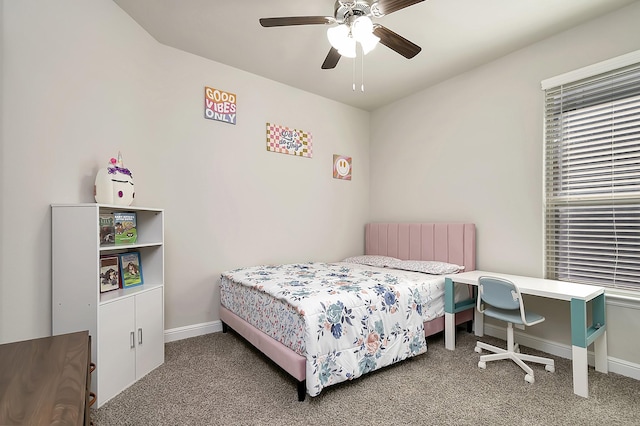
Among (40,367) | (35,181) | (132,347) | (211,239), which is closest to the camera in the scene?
(40,367)

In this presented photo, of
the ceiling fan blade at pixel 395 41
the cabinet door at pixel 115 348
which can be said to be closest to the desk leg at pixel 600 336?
the ceiling fan blade at pixel 395 41

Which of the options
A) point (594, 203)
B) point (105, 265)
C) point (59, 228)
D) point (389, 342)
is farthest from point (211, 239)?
point (594, 203)

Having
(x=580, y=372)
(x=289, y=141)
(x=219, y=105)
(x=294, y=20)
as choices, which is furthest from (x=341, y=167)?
(x=580, y=372)

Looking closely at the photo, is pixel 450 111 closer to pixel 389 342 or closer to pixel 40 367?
pixel 389 342

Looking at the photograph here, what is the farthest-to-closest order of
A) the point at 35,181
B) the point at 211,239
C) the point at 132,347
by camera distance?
the point at 211,239 → the point at 132,347 → the point at 35,181

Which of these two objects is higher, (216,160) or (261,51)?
(261,51)

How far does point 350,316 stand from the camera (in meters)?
2.09

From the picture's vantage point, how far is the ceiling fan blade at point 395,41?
2020mm

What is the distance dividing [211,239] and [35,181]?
152 cm

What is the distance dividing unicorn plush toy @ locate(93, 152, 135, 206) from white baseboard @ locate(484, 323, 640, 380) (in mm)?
3554

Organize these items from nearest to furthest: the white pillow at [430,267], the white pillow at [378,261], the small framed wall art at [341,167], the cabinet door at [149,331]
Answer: the cabinet door at [149,331], the white pillow at [430,267], the white pillow at [378,261], the small framed wall art at [341,167]

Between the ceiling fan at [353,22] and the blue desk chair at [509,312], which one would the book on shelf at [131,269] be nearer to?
the ceiling fan at [353,22]

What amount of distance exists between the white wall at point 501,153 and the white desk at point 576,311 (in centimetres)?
13

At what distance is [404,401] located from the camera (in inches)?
76.5
